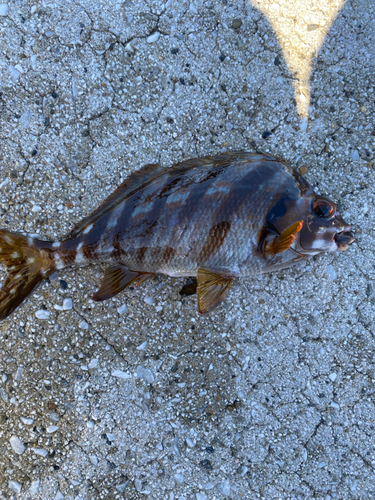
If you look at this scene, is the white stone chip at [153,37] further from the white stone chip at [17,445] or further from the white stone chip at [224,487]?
the white stone chip at [224,487]

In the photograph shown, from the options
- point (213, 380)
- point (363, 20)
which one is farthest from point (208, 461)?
point (363, 20)

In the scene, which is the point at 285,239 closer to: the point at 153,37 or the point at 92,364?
the point at 92,364

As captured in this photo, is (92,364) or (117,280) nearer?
(117,280)

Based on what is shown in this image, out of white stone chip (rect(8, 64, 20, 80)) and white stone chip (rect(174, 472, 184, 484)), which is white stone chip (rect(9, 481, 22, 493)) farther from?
white stone chip (rect(8, 64, 20, 80))

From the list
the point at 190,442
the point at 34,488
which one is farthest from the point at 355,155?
the point at 34,488

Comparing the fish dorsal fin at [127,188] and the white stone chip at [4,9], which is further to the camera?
the white stone chip at [4,9]

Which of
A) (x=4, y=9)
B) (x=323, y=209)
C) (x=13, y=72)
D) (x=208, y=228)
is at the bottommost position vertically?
(x=208, y=228)

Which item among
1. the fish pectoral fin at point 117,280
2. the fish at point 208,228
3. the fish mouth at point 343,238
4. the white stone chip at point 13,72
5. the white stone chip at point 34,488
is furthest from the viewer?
the white stone chip at point 13,72

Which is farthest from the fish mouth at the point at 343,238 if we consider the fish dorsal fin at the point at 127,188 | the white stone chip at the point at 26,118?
Result: the white stone chip at the point at 26,118
